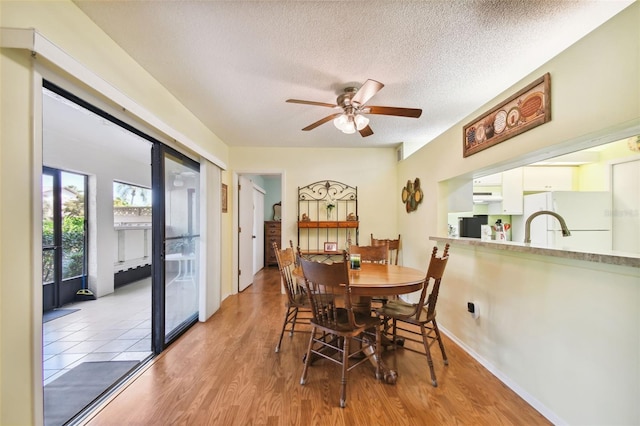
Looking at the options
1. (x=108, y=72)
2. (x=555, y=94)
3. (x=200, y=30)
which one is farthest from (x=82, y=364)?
(x=555, y=94)

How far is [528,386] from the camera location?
63.7 inches

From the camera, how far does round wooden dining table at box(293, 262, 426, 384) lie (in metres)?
1.72

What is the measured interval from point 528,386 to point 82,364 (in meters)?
3.42

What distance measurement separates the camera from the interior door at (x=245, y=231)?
165 inches

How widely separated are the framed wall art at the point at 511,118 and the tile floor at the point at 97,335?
138 inches

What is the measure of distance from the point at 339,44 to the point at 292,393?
2.45 metres

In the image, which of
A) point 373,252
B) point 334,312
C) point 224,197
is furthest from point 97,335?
point 373,252

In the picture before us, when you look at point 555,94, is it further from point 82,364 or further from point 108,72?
point 82,364

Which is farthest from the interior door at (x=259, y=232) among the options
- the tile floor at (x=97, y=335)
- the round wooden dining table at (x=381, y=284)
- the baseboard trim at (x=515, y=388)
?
the baseboard trim at (x=515, y=388)

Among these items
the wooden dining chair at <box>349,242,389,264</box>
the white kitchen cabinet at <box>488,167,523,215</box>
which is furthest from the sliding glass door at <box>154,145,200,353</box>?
the white kitchen cabinet at <box>488,167,523,215</box>

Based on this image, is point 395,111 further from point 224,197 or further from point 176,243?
point 224,197

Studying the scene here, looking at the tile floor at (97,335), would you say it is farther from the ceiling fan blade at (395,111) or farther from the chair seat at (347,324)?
the ceiling fan blade at (395,111)

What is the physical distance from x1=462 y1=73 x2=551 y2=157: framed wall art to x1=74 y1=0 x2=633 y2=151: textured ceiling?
1.16 feet

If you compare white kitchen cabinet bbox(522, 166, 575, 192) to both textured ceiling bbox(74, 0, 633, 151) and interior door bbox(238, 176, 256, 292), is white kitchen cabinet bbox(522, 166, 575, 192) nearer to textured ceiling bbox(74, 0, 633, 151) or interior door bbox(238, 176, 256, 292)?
textured ceiling bbox(74, 0, 633, 151)
